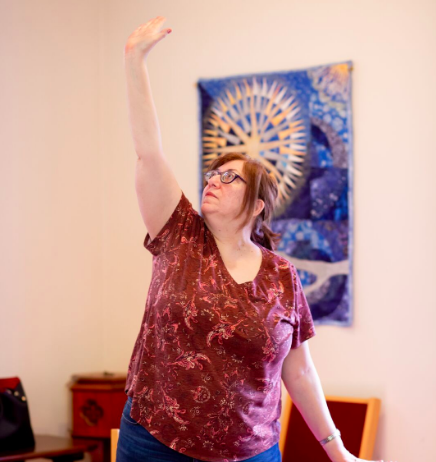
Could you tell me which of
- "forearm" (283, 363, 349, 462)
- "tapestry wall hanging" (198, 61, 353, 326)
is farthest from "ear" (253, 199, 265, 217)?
"tapestry wall hanging" (198, 61, 353, 326)

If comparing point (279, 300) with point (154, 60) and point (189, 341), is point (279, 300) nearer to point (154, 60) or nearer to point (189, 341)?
point (189, 341)

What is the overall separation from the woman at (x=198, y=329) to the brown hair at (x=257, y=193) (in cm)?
6

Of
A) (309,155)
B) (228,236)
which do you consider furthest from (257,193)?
(309,155)

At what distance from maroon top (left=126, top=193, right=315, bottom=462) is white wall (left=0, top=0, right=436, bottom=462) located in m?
1.49

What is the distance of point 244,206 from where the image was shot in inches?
74.2

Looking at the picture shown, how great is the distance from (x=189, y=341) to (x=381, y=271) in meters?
1.73

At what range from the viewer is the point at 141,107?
1636mm

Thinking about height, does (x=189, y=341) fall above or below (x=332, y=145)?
below

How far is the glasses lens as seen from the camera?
1891 millimetres

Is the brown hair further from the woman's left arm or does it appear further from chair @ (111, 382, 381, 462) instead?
chair @ (111, 382, 381, 462)

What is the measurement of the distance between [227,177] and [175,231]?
0.79ft

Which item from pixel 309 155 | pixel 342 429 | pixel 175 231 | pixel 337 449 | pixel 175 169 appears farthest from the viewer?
pixel 175 169

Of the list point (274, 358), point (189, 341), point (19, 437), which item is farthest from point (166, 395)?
point (19, 437)

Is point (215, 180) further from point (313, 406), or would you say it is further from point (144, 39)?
point (313, 406)
